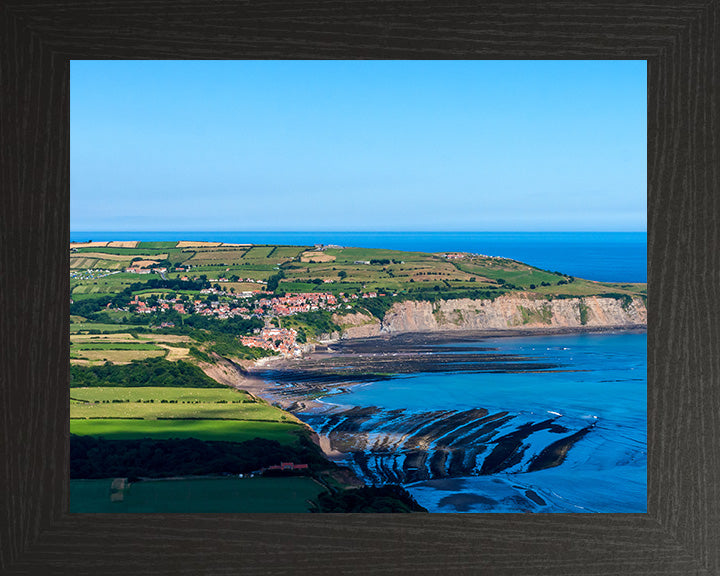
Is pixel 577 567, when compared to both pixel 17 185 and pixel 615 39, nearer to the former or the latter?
pixel 615 39

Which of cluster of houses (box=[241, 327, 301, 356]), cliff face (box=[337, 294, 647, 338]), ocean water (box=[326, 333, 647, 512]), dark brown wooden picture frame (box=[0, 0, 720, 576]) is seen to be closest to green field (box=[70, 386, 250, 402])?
cluster of houses (box=[241, 327, 301, 356])

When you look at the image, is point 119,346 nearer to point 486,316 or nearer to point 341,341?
point 341,341

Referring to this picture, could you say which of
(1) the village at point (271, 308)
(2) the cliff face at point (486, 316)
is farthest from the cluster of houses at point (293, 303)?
(2) the cliff face at point (486, 316)

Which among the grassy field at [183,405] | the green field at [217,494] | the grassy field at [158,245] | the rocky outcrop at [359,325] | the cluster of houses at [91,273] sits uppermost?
the grassy field at [158,245]

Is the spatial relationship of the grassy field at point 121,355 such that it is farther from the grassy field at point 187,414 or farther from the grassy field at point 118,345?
the grassy field at point 187,414

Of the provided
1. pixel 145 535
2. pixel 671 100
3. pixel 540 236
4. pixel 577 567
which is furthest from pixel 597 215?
pixel 145 535

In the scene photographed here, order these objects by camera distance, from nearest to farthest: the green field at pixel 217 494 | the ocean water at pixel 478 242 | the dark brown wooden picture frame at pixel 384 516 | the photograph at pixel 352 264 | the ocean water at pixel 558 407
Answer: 1. the dark brown wooden picture frame at pixel 384 516
2. the green field at pixel 217 494
3. the photograph at pixel 352 264
4. the ocean water at pixel 478 242
5. the ocean water at pixel 558 407

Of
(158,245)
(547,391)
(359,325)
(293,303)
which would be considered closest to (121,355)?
(158,245)

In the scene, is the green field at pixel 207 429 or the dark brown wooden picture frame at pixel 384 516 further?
the green field at pixel 207 429
